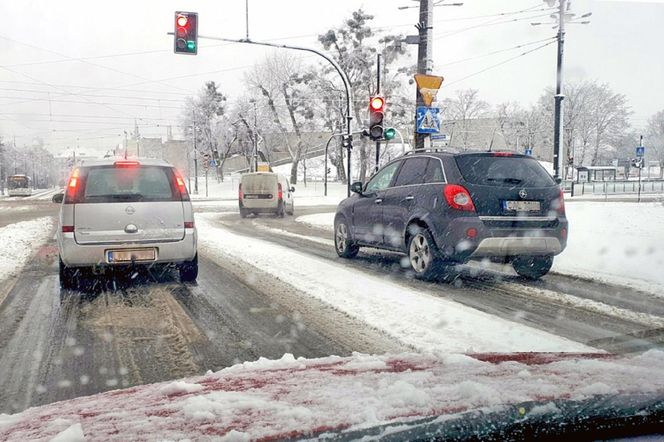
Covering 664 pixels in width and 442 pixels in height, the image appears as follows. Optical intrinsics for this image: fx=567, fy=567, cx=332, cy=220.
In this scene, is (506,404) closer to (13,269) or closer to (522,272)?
(522,272)

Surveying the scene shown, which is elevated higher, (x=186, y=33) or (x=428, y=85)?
(x=186, y=33)

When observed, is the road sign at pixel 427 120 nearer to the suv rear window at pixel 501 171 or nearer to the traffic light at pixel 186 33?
the suv rear window at pixel 501 171

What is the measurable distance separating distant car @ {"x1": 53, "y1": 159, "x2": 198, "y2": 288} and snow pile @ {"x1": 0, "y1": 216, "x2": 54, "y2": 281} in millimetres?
2099

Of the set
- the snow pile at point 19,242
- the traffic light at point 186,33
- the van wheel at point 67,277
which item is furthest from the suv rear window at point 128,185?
the traffic light at point 186,33

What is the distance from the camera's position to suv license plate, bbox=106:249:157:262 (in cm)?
670

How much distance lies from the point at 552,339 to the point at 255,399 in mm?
3187

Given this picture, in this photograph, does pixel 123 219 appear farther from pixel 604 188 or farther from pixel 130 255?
pixel 604 188

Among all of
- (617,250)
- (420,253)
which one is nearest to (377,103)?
(617,250)

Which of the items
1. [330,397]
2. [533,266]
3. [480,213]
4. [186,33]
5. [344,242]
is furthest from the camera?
[186,33]

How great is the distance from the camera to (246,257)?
9.77 m

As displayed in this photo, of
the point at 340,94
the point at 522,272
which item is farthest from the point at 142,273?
the point at 340,94

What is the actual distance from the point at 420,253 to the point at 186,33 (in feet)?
33.8

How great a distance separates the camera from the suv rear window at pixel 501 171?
6941 mm

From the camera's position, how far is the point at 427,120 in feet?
41.1
